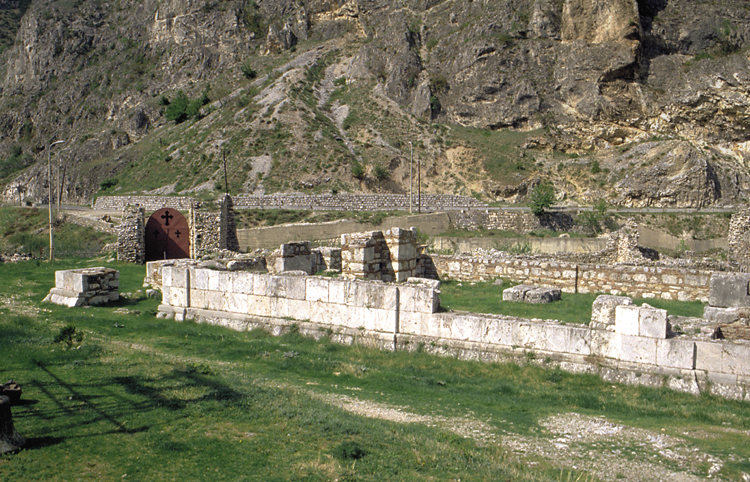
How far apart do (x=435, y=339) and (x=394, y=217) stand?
89.0 ft

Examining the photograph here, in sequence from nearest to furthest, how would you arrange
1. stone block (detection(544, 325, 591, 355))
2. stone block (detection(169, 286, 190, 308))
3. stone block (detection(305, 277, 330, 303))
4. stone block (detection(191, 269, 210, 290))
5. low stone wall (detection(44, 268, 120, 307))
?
1. stone block (detection(544, 325, 591, 355))
2. stone block (detection(305, 277, 330, 303))
3. stone block (detection(191, 269, 210, 290))
4. stone block (detection(169, 286, 190, 308))
5. low stone wall (detection(44, 268, 120, 307))

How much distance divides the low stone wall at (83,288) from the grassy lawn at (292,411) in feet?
7.42

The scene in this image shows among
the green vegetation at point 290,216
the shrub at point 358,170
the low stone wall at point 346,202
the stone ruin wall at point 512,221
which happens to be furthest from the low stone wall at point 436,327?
the shrub at point 358,170

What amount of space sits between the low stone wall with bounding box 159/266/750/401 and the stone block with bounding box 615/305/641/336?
0.02 meters

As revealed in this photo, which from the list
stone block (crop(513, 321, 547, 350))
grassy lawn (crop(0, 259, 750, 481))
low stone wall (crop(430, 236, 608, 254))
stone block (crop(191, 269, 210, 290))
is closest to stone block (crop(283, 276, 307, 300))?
grassy lawn (crop(0, 259, 750, 481))

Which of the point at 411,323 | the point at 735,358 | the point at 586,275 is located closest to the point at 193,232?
the point at 586,275

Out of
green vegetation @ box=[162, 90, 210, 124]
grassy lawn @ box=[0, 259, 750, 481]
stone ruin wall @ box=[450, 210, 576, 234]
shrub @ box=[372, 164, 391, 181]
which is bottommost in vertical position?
grassy lawn @ box=[0, 259, 750, 481]

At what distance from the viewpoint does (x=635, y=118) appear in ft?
190

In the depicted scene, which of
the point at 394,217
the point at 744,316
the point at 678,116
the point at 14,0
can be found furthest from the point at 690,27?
the point at 14,0

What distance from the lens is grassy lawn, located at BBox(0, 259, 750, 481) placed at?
21.4 feet

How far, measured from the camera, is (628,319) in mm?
10805

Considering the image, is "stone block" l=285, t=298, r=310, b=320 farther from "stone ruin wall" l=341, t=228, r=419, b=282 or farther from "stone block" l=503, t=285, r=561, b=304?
"stone block" l=503, t=285, r=561, b=304

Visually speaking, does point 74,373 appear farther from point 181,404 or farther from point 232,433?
point 232,433

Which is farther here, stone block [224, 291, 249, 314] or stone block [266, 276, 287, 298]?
stone block [224, 291, 249, 314]
